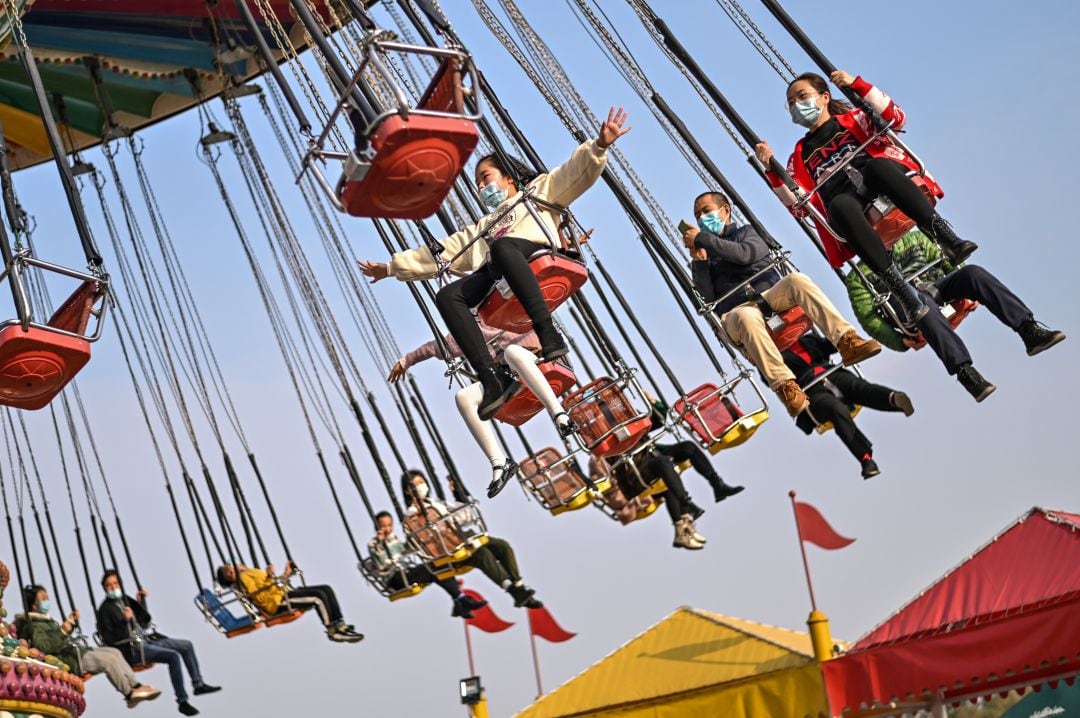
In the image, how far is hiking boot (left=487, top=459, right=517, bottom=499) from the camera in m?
7.53

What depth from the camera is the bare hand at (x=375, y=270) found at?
836 centimetres

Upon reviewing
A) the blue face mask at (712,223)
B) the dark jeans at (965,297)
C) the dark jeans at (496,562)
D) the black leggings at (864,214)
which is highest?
the dark jeans at (496,562)

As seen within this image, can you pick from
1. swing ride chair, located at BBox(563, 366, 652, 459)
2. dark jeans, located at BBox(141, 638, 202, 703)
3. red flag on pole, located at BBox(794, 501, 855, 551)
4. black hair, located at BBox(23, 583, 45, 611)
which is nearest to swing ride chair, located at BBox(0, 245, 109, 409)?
swing ride chair, located at BBox(563, 366, 652, 459)

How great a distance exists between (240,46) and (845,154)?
361 inches

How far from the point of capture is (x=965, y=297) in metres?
7.73

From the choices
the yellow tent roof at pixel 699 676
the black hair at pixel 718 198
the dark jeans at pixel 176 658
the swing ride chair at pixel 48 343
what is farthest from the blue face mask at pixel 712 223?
the dark jeans at pixel 176 658

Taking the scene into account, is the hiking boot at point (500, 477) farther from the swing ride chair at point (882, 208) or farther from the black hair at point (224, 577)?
the black hair at point (224, 577)

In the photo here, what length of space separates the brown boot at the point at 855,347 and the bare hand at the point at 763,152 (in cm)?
105

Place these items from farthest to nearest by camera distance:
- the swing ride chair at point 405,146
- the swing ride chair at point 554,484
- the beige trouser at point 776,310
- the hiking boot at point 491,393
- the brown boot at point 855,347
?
the swing ride chair at point 554,484
the beige trouser at point 776,310
the brown boot at point 855,347
the hiking boot at point 491,393
the swing ride chair at point 405,146

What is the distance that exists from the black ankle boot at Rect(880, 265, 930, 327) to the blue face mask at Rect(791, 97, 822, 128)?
97cm

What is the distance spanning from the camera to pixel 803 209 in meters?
7.86

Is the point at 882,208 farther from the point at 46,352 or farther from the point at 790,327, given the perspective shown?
the point at 46,352

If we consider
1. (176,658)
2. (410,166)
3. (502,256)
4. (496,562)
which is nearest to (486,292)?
(502,256)

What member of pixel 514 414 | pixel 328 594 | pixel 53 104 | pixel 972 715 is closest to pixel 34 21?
pixel 53 104
